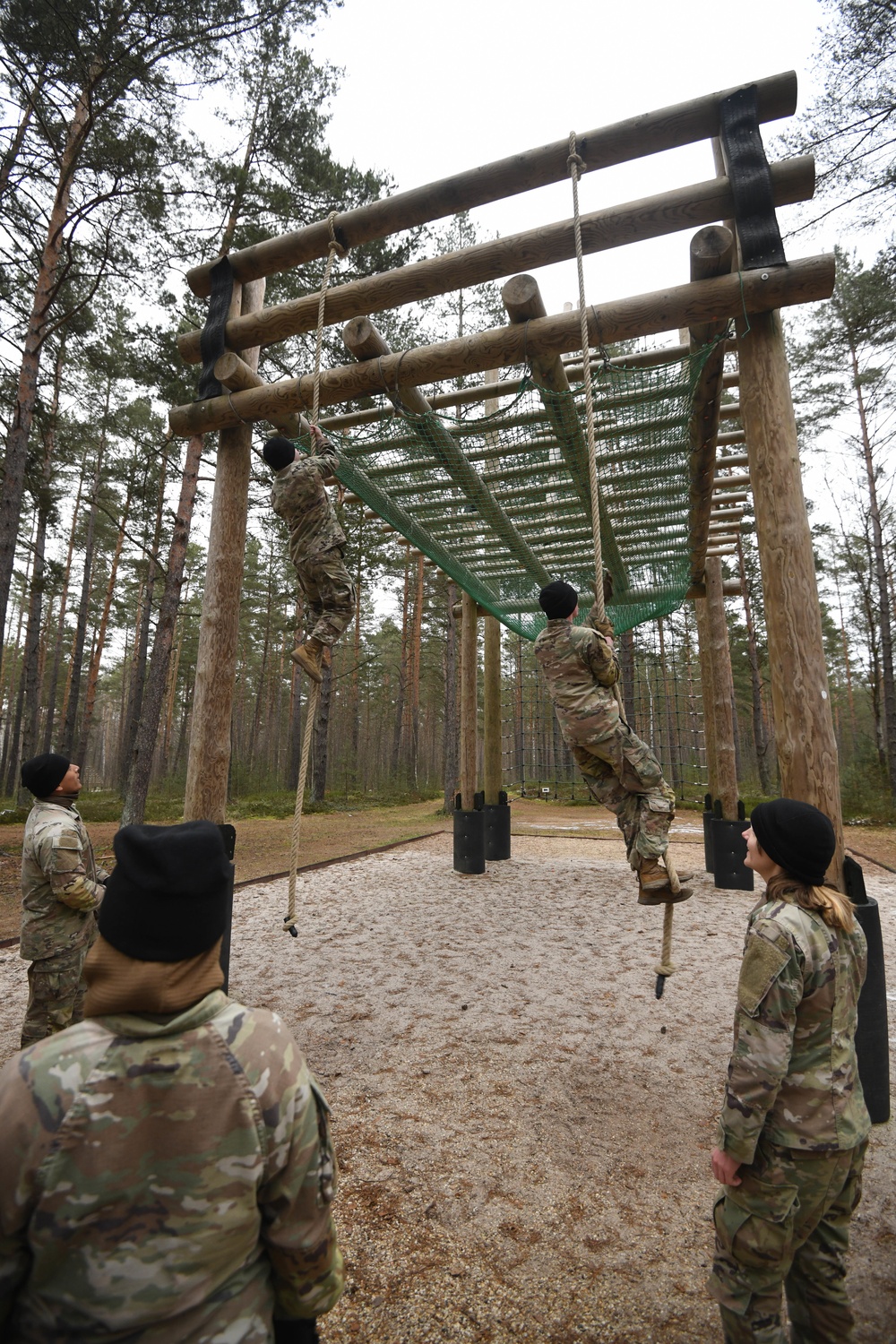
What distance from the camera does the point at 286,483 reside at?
3.51 metres

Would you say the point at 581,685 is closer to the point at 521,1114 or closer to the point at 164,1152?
the point at 521,1114

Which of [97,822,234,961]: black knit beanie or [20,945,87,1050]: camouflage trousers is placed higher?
[97,822,234,961]: black knit beanie

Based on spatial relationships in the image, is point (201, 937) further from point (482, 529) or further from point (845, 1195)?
point (482, 529)

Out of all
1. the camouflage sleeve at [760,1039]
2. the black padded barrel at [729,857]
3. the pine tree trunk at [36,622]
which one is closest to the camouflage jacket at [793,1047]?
the camouflage sleeve at [760,1039]

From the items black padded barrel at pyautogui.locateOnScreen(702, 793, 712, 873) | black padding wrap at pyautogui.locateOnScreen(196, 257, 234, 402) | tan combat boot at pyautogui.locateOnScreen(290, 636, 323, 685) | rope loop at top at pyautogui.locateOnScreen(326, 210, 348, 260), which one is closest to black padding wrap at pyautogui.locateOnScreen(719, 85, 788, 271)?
rope loop at top at pyautogui.locateOnScreen(326, 210, 348, 260)

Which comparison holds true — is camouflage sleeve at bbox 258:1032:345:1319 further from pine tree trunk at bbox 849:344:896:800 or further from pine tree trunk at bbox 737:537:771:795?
pine tree trunk at bbox 737:537:771:795

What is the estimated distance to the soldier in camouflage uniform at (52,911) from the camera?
2879 millimetres

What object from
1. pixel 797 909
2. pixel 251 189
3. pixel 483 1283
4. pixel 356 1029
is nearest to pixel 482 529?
pixel 356 1029

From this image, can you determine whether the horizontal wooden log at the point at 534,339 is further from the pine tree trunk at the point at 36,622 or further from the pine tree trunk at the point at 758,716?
the pine tree trunk at the point at 758,716

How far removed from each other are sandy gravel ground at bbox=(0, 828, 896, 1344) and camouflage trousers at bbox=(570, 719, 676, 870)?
3.78ft

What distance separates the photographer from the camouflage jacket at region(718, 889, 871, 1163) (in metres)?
1.53

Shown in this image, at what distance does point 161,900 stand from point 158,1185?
1.31 feet

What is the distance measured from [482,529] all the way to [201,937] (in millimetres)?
5040

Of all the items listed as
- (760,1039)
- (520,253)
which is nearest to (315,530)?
(520,253)
